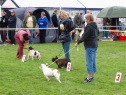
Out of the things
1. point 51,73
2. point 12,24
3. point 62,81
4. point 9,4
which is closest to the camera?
point 51,73

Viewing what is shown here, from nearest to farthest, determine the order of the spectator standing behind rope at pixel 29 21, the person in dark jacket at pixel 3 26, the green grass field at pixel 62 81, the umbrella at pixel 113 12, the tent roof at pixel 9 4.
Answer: the green grass field at pixel 62 81
the spectator standing behind rope at pixel 29 21
the person in dark jacket at pixel 3 26
the tent roof at pixel 9 4
the umbrella at pixel 113 12

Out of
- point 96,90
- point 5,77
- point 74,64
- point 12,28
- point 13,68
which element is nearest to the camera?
point 96,90

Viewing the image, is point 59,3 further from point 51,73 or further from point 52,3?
point 51,73

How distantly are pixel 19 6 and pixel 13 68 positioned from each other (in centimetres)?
1213

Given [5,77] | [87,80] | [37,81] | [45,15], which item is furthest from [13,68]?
[45,15]

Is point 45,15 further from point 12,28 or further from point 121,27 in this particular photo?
point 121,27

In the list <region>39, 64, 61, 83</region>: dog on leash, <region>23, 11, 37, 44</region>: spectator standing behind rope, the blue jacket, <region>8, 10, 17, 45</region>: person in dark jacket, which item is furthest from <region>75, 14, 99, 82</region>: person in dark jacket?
the blue jacket

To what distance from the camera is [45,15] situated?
20.4m

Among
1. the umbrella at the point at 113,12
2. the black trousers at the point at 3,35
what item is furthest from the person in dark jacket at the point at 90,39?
the umbrella at the point at 113,12

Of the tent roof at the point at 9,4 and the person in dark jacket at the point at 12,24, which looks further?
the tent roof at the point at 9,4

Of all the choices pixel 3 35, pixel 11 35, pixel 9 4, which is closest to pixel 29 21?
pixel 11 35

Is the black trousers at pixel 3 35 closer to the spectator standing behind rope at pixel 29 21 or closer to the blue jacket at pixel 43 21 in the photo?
the spectator standing behind rope at pixel 29 21

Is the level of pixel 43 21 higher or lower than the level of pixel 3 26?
higher

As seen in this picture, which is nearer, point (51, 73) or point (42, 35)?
point (51, 73)
